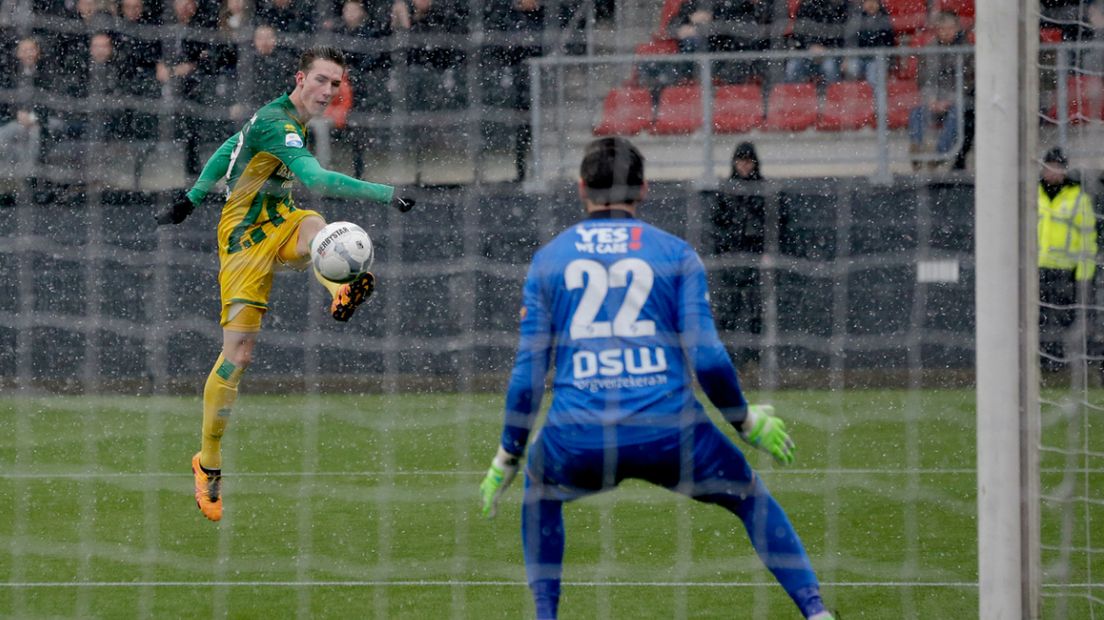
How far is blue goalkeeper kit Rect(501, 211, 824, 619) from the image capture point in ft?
13.8

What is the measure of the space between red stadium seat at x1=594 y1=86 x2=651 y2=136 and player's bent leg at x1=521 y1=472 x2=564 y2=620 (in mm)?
7581

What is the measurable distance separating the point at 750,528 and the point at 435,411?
700 centimetres

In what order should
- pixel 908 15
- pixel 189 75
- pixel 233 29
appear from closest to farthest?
pixel 189 75 < pixel 233 29 < pixel 908 15

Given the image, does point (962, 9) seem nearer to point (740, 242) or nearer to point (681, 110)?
point (681, 110)

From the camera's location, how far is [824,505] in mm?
7551

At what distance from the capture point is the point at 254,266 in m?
6.83

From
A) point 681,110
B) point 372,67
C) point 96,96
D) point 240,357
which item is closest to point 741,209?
point 681,110

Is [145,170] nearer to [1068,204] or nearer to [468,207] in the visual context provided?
[468,207]

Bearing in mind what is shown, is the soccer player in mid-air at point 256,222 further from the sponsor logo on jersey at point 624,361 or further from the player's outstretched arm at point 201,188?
the sponsor logo on jersey at point 624,361

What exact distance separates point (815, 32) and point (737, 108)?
1.02m

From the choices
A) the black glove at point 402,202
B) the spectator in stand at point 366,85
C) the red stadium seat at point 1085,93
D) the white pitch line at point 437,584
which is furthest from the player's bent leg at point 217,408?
the red stadium seat at point 1085,93

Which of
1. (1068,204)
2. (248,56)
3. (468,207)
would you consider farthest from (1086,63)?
(248,56)

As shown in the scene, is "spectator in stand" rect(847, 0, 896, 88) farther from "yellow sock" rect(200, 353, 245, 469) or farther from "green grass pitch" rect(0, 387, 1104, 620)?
"yellow sock" rect(200, 353, 245, 469)

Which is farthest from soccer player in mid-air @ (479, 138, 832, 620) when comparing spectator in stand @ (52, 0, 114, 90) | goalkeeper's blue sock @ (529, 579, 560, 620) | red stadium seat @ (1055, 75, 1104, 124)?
spectator in stand @ (52, 0, 114, 90)
